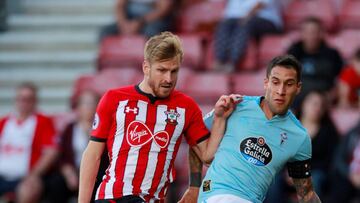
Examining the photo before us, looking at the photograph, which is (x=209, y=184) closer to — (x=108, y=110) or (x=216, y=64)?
(x=108, y=110)

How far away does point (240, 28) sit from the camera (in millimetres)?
10492

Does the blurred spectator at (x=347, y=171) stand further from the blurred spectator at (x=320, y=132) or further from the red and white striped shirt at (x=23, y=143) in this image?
the red and white striped shirt at (x=23, y=143)

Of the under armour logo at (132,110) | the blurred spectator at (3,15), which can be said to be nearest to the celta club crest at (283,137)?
the under armour logo at (132,110)

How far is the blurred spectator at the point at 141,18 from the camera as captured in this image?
11016 mm

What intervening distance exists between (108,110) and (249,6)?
5051 mm

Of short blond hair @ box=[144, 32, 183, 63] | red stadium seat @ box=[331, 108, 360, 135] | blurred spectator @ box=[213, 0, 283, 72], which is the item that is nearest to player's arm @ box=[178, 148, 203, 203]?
short blond hair @ box=[144, 32, 183, 63]

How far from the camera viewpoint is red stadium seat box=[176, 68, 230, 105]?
10.3 meters

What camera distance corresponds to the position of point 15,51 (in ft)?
39.2

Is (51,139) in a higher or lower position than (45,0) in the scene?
lower

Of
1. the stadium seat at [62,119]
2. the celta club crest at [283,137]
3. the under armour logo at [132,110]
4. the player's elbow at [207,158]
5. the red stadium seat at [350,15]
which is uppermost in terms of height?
the red stadium seat at [350,15]

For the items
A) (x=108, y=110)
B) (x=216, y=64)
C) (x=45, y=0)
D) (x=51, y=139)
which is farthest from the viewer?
(x=45, y=0)

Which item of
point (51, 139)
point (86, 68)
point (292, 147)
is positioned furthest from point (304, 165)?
point (86, 68)

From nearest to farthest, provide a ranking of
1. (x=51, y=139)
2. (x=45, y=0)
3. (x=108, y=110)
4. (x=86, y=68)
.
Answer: (x=108, y=110), (x=51, y=139), (x=86, y=68), (x=45, y=0)

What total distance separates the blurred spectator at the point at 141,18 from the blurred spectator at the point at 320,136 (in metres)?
2.24
